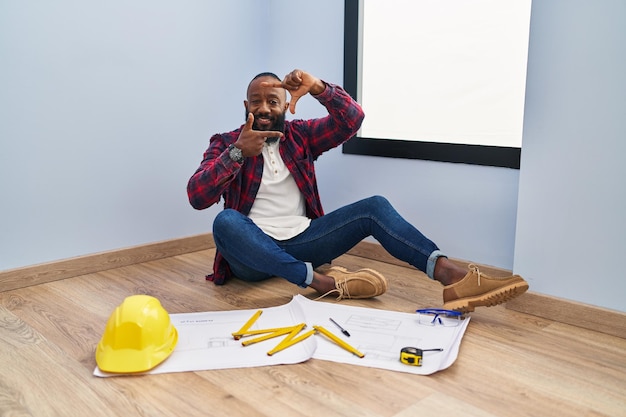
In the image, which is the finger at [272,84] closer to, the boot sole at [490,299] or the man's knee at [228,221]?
the man's knee at [228,221]

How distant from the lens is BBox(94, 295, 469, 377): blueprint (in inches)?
51.0

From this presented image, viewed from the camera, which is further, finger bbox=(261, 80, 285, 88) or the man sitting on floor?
finger bbox=(261, 80, 285, 88)

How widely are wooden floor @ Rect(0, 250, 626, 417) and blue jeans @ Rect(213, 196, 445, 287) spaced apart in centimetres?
20

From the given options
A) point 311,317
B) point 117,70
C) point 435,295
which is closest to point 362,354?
point 311,317

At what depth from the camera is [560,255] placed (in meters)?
1.60

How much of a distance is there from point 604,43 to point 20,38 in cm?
176

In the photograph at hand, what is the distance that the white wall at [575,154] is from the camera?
146 cm

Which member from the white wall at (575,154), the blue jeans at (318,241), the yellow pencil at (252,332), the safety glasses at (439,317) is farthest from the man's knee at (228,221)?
the white wall at (575,154)

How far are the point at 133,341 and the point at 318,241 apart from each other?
28.7 inches

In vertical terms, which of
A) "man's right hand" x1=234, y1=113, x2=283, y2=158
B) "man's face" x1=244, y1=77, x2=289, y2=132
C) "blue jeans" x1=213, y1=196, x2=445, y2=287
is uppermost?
"man's face" x1=244, y1=77, x2=289, y2=132

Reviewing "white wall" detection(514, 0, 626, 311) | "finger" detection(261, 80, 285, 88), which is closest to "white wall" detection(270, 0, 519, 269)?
"white wall" detection(514, 0, 626, 311)

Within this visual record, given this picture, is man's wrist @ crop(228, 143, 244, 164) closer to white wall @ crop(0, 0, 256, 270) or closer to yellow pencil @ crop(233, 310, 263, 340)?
yellow pencil @ crop(233, 310, 263, 340)

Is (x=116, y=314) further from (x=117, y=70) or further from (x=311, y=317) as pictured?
(x=117, y=70)

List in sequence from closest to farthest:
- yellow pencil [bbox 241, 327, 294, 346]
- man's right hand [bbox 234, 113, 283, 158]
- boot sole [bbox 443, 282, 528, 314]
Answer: yellow pencil [bbox 241, 327, 294, 346]
boot sole [bbox 443, 282, 528, 314]
man's right hand [bbox 234, 113, 283, 158]
